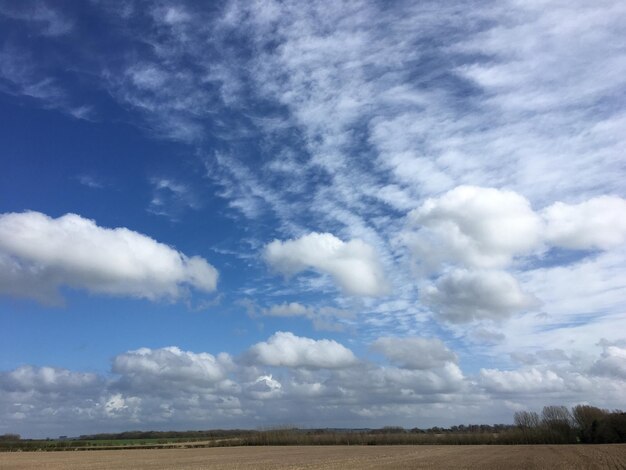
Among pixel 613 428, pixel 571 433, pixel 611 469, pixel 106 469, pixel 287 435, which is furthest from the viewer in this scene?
pixel 287 435

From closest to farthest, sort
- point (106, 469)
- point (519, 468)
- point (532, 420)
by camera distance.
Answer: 1. point (519, 468)
2. point (106, 469)
3. point (532, 420)

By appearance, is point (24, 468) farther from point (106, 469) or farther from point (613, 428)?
point (613, 428)

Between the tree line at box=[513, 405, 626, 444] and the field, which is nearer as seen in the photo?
the field

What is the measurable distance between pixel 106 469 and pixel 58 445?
438ft

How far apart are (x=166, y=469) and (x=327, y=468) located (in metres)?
17.5

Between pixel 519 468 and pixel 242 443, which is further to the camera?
pixel 242 443

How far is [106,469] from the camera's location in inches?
2434

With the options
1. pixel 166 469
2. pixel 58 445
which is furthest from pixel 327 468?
pixel 58 445

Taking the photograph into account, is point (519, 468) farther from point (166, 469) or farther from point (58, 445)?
point (58, 445)

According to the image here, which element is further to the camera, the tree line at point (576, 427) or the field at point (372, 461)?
the tree line at point (576, 427)

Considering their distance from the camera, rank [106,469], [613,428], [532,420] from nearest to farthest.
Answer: [106,469], [613,428], [532,420]

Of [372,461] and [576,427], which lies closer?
[372,461]

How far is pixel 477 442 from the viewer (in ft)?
470

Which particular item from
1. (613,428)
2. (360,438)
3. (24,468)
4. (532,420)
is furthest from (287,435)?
(24,468)
